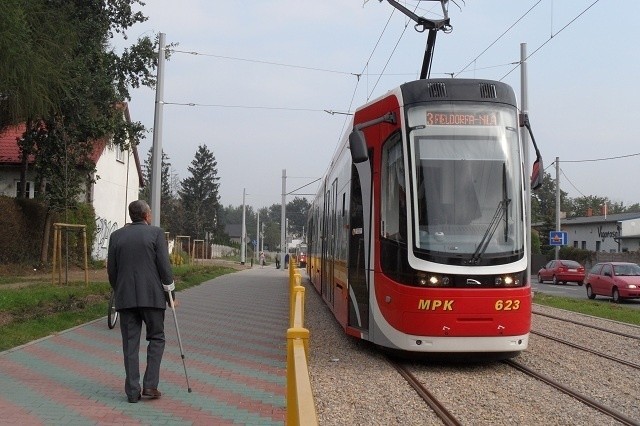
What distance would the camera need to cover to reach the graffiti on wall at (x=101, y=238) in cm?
3538

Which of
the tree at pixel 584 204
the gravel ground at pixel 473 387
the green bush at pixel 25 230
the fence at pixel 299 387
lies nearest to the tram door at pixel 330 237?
the gravel ground at pixel 473 387

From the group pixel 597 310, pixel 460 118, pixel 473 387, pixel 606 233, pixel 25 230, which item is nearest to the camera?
pixel 473 387

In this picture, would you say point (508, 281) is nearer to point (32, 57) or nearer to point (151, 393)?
point (151, 393)

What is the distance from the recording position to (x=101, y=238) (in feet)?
122

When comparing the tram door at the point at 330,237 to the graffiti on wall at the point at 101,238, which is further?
the graffiti on wall at the point at 101,238

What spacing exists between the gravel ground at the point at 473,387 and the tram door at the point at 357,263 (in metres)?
0.59

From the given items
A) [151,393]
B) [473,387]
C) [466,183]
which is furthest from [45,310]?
[473,387]

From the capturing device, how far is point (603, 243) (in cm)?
6706

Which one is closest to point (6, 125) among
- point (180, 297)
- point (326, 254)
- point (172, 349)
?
point (180, 297)

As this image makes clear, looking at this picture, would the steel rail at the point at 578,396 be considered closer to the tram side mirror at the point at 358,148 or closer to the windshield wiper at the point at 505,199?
the windshield wiper at the point at 505,199

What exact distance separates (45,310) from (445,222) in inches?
320

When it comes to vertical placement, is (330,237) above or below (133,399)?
above

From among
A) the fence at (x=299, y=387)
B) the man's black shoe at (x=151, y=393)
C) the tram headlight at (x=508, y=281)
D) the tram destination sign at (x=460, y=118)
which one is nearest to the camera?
the fence at (x=299, y=387)

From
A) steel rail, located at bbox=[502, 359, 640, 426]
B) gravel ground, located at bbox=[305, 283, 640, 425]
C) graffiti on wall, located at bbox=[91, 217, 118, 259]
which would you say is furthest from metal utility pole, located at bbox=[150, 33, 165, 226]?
graffiti on wall, located at bbox=[91, 217, 118, 259]
